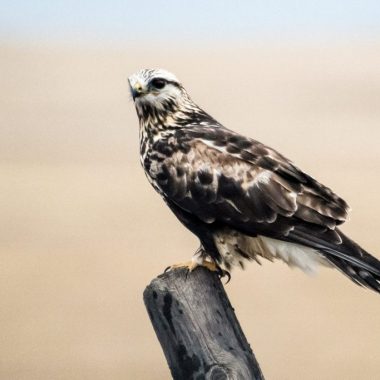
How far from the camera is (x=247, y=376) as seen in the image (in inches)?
147

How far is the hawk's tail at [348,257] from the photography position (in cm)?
450

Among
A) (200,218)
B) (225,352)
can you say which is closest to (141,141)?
(200,218)

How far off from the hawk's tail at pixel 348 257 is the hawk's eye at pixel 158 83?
161cm

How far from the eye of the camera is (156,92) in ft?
18.9

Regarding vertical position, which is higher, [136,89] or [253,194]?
[136,89]

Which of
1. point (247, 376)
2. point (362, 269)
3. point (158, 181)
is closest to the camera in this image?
point (247, 376)

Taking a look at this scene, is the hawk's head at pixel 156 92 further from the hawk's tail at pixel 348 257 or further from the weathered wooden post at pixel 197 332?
the weathered wooden post at pixel 197 332

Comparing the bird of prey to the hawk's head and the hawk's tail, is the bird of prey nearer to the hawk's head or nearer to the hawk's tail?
the hawk's tail

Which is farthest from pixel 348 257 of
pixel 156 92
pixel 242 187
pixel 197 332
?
→ pixel 156 92

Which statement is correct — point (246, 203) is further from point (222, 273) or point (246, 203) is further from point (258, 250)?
point (222, 273)

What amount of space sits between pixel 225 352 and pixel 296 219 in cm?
130

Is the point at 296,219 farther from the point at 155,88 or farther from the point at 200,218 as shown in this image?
the point at 155,88

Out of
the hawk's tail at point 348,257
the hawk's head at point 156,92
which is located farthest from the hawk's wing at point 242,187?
the hawk's head at point 156,92

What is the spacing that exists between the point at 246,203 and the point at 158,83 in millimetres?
1244
